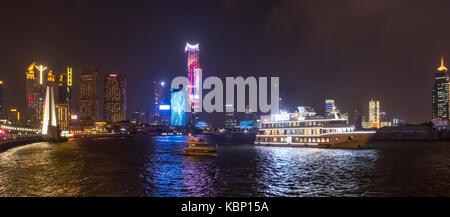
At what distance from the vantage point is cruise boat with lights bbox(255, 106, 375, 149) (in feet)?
230

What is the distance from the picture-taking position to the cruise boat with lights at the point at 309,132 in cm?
7025

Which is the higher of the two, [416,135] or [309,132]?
[309,132]

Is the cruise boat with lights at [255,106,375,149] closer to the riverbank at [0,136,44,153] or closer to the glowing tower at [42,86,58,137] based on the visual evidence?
the riverbank at [0,136,44,153]

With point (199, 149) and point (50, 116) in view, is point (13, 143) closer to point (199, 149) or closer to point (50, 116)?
point (50, 116)

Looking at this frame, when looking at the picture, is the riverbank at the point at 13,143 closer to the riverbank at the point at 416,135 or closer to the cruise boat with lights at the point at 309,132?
the cruise boat with lights at the point at 309,132

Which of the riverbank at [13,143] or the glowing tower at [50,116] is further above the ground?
the glowing tower at [50,116]

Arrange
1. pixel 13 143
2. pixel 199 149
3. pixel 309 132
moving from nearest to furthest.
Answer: pixel 199 149
pixel 309 132
pixel 13 143

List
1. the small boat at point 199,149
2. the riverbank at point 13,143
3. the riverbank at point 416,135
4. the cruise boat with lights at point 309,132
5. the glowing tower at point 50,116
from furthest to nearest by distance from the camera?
the riverbank at point 416,135, the glowing tower at point 50,116, the riverbank at point 13,143, the cruise boat with lights at point 309,132, the small boat at point 199,149

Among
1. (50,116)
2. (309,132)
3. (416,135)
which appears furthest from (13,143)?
(416,135)

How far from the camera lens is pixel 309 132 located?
7562 centimetres

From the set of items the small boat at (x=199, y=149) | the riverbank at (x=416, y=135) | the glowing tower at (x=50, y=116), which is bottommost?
the riverbank at (x=416, y=135)

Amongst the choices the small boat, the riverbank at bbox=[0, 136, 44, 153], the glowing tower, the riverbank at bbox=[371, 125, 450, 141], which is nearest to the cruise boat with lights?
the small boat

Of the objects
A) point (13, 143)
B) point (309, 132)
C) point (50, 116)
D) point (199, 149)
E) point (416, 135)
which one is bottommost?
point (416, 135)

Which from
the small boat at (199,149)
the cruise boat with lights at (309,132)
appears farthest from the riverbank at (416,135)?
the small boat at (199,149)
